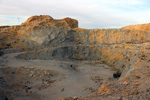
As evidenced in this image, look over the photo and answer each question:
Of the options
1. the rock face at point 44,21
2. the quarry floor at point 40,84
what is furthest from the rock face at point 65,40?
the quarry floor at point 40,84

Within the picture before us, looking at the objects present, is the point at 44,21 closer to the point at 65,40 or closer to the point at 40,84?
the point at 65,40

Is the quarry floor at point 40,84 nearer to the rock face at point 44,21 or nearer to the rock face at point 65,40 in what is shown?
the rock face at point 65,40

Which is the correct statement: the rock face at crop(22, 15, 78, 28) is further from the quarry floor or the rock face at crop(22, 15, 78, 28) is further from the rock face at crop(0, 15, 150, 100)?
the quarry floor

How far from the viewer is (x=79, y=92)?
11.3 metres

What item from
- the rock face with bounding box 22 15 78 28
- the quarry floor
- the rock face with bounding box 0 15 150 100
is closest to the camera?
the quarry floor

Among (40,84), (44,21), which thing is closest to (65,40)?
(44,21)

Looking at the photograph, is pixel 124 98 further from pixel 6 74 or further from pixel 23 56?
pixel 23 56

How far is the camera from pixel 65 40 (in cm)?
2605

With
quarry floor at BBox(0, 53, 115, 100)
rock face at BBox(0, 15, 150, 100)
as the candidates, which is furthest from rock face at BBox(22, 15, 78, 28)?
quarry floor at BBox(0, 53, 115, 100)

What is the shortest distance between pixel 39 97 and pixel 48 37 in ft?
50.9

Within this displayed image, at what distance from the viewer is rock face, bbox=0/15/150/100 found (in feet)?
73.8

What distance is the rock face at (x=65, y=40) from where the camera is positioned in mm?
22500

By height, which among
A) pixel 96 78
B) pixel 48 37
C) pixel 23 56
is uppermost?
pixel 48 37

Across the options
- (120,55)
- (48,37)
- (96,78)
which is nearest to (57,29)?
(48,37)
